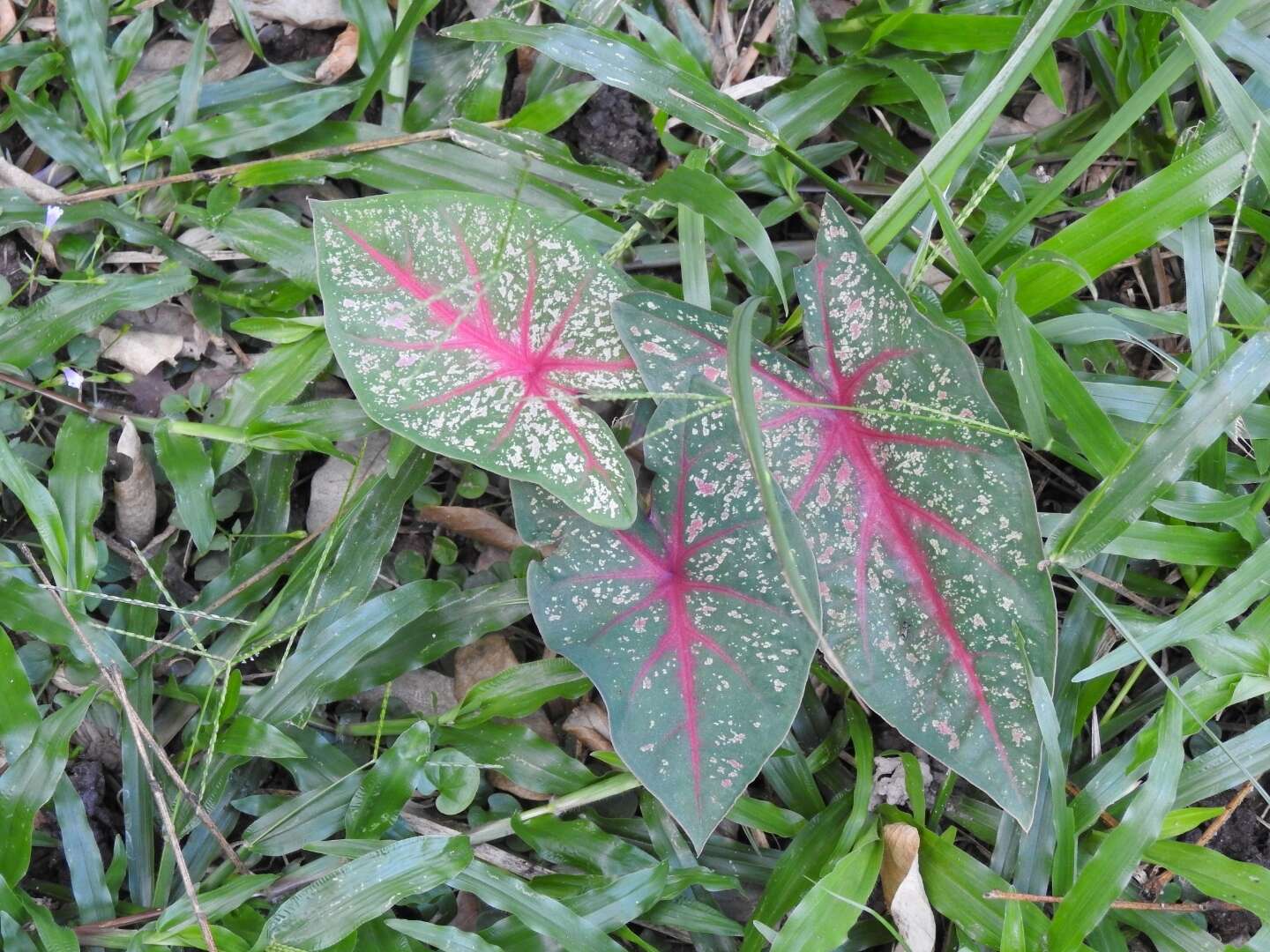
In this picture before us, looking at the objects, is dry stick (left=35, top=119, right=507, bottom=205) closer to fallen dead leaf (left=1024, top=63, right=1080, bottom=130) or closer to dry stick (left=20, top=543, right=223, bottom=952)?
dry stick (left=20, top=543, right=223, bottom=952)

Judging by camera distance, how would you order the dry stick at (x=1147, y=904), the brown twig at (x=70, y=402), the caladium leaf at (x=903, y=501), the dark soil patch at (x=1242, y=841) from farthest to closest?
the brown twig at (x=70, y=402) → the dark soil patch at (x=1242, y=841) → the dry stick at (x=1147, y=904) → the caladium leaf at (x=903, y=501)

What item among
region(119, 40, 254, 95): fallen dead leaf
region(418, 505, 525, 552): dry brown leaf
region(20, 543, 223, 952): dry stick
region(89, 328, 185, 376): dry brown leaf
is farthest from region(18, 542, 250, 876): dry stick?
region(119, 40, 254, 95): fallen dead leaf

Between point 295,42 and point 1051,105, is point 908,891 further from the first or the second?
point 295,42

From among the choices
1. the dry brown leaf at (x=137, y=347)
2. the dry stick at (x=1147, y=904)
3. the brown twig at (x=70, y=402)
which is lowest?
the dry stick at (x=1147, y=904)

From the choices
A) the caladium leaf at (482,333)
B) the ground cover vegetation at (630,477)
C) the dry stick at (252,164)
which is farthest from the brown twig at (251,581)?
the dry stick at (252,164)

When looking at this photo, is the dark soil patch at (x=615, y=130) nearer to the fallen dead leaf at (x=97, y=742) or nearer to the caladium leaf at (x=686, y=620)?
the caladium leaf at (x=686, y=620)

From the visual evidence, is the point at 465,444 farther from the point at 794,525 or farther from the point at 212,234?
the point at 212,234
